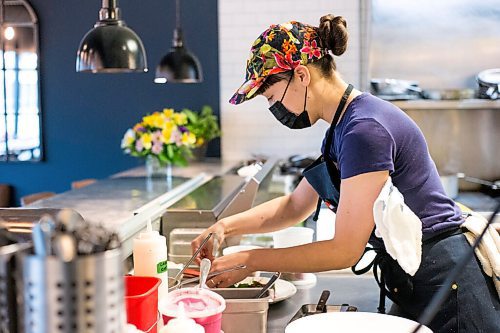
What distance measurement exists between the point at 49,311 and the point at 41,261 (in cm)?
7

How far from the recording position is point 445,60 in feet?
19.6

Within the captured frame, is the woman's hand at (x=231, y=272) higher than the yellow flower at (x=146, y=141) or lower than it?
lower

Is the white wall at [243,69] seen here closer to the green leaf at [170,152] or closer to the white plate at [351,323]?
the green leaf at [170,152]

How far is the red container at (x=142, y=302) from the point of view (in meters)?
1.62

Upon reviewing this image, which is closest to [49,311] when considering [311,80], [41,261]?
[41,261]

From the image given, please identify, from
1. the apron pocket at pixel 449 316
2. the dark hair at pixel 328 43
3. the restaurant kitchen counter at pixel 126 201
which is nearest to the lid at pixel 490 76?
the restaurant kitchen counter at pixel 126 201

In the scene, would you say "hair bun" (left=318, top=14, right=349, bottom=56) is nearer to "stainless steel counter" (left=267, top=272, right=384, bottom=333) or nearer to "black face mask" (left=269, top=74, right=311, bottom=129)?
"black face mask" (left=269, top=74, right=311, bottom=129)

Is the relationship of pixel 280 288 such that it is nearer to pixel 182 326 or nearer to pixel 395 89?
pixel 182 326

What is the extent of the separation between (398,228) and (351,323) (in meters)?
0.30

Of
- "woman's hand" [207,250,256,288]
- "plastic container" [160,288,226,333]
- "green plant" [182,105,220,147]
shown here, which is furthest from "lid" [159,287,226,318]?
"green plant" [182,105,220,147]

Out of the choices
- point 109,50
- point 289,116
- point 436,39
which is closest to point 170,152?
point 109,50

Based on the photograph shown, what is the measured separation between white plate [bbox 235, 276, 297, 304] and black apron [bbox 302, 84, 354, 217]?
321 millimetres

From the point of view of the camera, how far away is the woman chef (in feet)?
6.84

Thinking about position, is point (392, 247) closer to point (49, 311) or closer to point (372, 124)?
point (372, 124)
